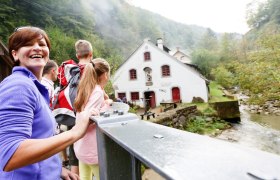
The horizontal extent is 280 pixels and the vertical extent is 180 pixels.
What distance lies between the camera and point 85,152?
203cm

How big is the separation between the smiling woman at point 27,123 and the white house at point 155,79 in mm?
22737

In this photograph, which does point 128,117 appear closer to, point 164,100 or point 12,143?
point 12,143

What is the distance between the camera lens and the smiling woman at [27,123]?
3.02ft

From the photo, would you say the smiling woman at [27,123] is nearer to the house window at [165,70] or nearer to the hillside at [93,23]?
the hillside at [93,23]

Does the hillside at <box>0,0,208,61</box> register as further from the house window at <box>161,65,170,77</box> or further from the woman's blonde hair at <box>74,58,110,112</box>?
the woman's blonde hair at <box>74,58,110,112</box>

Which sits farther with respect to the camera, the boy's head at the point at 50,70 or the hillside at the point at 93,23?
the hillside at the point at 93,23

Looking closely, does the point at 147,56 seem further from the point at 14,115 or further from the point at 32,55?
the point at 14,115

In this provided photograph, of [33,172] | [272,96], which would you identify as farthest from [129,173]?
[272,96]

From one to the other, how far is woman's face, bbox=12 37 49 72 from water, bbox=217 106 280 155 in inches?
511

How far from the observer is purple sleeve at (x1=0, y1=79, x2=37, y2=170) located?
908 mm

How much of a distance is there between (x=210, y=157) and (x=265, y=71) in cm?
1396

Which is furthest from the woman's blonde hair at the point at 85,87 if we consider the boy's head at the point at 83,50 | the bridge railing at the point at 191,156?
the boy's head at the point at 83,50

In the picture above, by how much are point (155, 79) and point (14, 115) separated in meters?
24.6

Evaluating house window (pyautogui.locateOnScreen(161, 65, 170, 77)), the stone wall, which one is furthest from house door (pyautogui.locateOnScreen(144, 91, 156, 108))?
the stone wall
